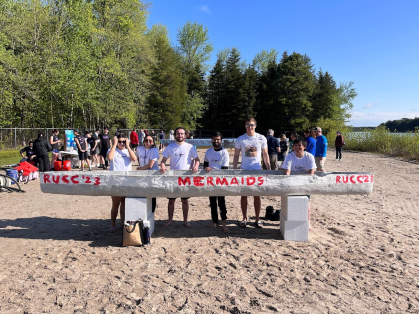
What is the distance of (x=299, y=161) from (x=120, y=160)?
321cm

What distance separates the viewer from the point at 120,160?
545 cm

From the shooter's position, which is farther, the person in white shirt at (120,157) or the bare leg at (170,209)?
the bare leg at (170,209)

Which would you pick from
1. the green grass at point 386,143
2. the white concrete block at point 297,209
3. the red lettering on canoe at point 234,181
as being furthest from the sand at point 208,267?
the green grass at point 386,143

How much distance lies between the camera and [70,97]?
936 inches

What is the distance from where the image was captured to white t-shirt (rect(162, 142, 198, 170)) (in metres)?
5.54

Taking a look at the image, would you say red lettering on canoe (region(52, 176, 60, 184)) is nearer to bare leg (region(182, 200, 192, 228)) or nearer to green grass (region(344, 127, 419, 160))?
bare leg (region(182, 200, 192, 228))

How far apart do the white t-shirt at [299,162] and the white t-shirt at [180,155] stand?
1648 millimetres

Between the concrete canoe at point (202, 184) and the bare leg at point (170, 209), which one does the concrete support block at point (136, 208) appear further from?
the bare leg at point (170, 209)

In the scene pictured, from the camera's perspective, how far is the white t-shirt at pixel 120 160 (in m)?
5.41

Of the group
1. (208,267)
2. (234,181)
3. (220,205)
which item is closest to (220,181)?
(234,181)

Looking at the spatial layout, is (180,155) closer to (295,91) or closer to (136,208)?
(136,208)

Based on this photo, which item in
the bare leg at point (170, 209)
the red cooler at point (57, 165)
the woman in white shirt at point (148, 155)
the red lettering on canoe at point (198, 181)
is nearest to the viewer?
the red lettering on canoe at point (198, 181)

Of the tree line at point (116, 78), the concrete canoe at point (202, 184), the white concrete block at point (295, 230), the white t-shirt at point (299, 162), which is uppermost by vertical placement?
the tree line at point (116, 78)

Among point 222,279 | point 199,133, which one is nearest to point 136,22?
point 199,133
